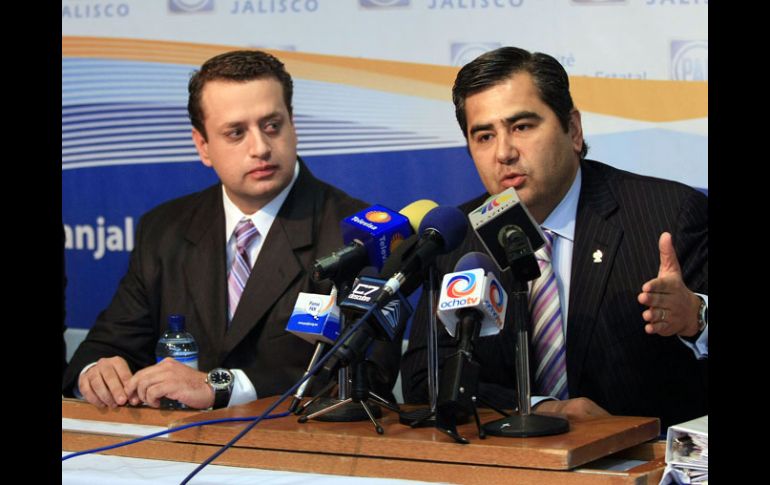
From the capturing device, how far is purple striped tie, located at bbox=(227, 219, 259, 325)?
3.77 metres

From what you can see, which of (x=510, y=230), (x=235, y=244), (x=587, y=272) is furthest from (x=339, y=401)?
(x=235, y=244)

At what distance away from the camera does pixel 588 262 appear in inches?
129

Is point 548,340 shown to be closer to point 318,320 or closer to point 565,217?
point 565,217

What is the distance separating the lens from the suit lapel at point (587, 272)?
10.6ft

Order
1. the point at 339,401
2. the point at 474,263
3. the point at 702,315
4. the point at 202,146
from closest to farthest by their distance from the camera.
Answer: the point at 474,263 → the point at 339,401 → the point at 702,315 → the point at 202,146

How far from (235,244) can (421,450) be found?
175cm

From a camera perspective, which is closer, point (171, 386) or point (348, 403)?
point (348, 403)

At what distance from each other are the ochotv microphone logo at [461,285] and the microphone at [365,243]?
0.55ft

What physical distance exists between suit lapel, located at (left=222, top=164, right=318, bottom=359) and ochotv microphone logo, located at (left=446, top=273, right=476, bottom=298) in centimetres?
144

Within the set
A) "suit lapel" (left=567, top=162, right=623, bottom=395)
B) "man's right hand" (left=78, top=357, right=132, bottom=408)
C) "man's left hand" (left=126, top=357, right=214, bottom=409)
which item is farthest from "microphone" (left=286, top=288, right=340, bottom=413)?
"suit lapel" (left=567, top=162, right=623, bottom=395)

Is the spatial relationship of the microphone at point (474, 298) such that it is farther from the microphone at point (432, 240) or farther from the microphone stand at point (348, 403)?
the microphone stand at point (348, 403)

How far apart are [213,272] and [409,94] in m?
0.97

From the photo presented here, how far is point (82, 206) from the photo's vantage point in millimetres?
4344

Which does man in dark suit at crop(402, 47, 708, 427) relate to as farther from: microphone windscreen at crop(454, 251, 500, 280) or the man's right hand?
the man's right hand
